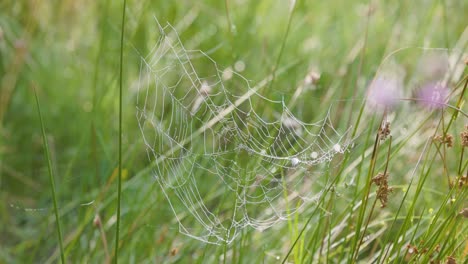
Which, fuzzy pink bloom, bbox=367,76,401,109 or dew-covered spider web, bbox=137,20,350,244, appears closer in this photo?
fuzzy pink bloom, bbox=367,76,401,109

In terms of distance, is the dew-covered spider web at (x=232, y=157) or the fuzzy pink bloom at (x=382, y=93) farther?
the dew-covered spider web at (x=232, y=157)

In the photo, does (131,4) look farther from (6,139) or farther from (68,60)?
(6,139)

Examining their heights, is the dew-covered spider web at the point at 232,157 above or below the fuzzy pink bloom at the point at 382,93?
below

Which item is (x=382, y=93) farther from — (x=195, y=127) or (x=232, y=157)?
(x=195, y=127)

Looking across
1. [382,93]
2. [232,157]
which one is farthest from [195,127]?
[382,93]

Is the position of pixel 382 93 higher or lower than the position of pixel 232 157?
higher
